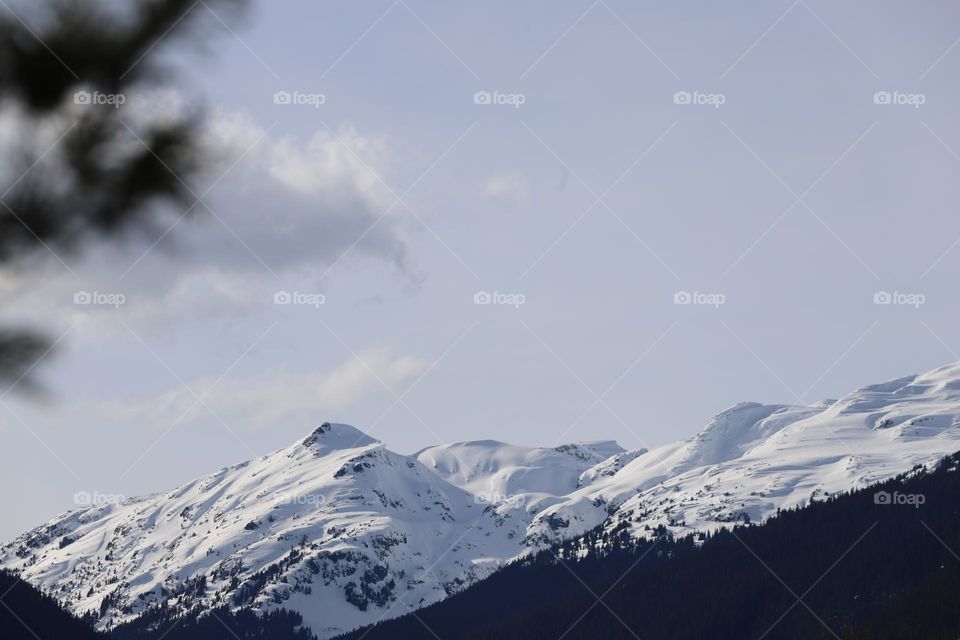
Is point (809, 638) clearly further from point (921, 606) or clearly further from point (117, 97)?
point (117, 97)

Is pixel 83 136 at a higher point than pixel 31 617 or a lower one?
higher

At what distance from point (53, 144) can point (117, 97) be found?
1.16 feet

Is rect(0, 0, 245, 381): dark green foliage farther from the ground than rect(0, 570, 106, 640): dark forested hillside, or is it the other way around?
rect(0, 0, 245, 381): dark green foliage

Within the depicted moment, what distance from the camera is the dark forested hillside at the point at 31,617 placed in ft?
560

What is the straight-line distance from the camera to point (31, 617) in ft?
578

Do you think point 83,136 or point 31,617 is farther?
point 31,617

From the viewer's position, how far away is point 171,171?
217 inches

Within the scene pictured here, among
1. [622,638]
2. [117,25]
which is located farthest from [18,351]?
[622,638]

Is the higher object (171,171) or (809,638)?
(171,171)

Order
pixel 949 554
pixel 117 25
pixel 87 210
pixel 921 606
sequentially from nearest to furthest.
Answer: pixel 117 25 < pixel 87 210 < pixel 921 606 < pixel 949 554

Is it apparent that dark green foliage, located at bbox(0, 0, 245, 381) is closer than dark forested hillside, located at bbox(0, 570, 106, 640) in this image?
Yes

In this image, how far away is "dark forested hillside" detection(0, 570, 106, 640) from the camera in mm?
170750

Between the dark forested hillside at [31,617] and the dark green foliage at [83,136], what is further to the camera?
the dark forested hillside at [31,617]

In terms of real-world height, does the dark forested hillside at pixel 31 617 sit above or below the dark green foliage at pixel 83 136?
below
